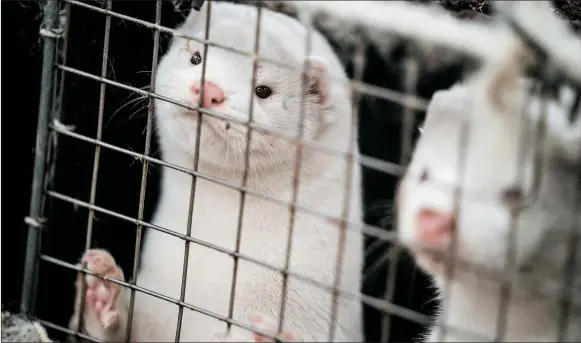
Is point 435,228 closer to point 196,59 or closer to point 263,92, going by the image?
point 263,92

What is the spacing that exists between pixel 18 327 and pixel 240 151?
0.61 metres

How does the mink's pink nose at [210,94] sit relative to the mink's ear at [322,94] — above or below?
below

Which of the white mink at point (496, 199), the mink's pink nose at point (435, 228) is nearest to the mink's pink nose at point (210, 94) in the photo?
the white mink at point (496, 199)

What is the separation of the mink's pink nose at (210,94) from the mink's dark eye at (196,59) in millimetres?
200

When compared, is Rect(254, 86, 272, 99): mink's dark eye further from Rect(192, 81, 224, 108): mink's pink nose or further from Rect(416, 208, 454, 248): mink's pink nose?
Rect(416, 208, 454, 248): mink's pink nose

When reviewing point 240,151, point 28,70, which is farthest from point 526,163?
point 28,70

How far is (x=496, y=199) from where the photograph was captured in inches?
48.1

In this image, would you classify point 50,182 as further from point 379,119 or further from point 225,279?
point 379,119

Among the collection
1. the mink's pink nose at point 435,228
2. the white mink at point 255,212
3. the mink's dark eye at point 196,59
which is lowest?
the mink's pink nose at point 435,228

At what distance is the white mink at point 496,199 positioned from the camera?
3.82ft

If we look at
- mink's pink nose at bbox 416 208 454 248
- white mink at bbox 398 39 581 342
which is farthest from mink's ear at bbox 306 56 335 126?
mink's pink nose at bbox 416 208 454 248

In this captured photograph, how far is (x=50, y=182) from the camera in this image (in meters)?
1.89

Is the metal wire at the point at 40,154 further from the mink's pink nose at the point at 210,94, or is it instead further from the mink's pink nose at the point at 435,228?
the mink's pink nose at the point at 435,228

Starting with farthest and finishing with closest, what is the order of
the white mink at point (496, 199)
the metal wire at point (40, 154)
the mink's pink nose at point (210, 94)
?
1. the metal wire at point (40, 154)
2. the mink's pink nose at point (210, 94)
3. the white mink at point (496, 199)
